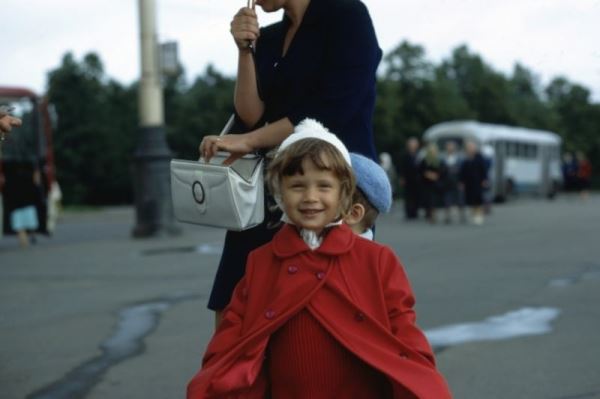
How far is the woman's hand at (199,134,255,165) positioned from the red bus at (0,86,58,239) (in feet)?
43.3

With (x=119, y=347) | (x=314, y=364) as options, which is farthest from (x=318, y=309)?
(x=119, y=347)

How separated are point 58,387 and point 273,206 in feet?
7.81

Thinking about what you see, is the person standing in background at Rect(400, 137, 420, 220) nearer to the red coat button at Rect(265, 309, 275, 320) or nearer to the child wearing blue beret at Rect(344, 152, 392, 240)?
the child wearing blue beret at Rect(344, 152, 392, 240)

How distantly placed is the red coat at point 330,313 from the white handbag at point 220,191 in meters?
0.29

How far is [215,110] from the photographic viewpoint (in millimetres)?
71688

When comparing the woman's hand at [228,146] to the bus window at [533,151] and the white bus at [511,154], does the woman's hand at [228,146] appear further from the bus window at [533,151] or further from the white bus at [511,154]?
the bus window at [533,151]

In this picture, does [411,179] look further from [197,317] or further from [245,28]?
[245,28]

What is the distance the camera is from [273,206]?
3.14 metres

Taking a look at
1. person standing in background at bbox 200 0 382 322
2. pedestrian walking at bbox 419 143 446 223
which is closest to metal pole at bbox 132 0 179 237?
pedestrian walking at bbox 419 143 446 223

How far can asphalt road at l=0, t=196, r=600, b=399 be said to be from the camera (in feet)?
16.9

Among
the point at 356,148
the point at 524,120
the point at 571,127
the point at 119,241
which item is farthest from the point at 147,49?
the point at 571,127

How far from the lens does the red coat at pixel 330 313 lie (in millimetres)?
2545

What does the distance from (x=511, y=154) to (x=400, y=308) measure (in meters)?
38.6

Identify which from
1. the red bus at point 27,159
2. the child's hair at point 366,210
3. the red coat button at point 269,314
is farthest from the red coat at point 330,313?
the red bus at point 27,159
